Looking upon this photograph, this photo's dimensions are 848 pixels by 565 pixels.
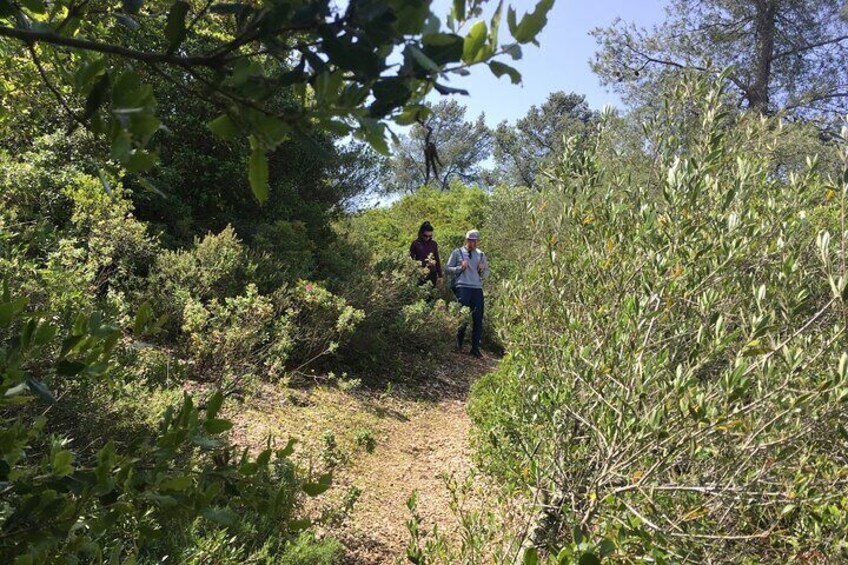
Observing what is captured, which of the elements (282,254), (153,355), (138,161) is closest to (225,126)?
(138,161)

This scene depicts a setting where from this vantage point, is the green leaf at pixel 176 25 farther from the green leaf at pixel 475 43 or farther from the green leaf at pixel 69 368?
the green leaf at pixel 69 368

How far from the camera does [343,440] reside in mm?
5102

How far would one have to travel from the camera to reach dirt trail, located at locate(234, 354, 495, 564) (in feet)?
13.3

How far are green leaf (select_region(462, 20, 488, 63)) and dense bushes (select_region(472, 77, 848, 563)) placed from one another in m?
1.27

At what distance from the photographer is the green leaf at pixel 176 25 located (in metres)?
1.02

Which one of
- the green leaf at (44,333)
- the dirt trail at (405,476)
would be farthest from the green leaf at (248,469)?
the dirt trail at (405,476)

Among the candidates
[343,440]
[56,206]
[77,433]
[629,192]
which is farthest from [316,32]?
[56,206]

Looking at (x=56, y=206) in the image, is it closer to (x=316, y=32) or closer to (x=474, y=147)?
(x=316, y=32)

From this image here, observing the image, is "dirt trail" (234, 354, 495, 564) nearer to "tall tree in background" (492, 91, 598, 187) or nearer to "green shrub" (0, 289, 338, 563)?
"green shrub" (0, 289, 338, 563)

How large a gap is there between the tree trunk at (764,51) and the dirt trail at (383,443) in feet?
40.4

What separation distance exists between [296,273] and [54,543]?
5.96 metres

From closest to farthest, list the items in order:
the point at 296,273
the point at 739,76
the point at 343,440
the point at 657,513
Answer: the point at 657,513 < the point at 343,440 < the point at 296,273 < the point at 739,76

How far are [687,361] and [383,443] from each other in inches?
136

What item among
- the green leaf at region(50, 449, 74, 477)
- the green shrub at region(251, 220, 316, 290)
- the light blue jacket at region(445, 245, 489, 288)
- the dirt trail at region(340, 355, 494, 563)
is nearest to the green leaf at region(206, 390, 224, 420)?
the green leaf at region(50, 449, 74, 477)
